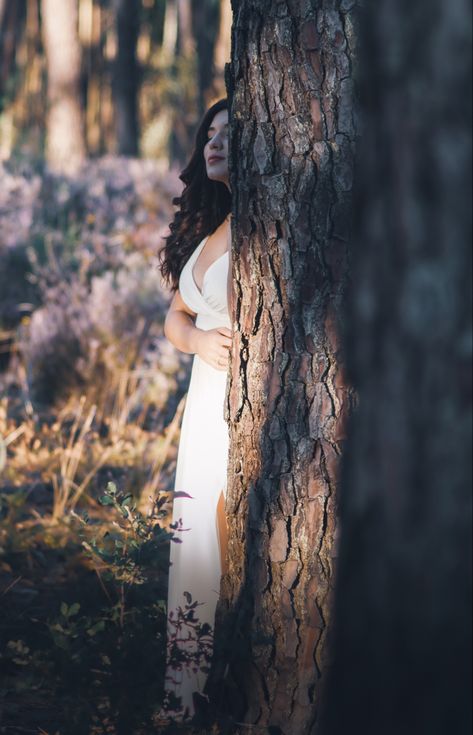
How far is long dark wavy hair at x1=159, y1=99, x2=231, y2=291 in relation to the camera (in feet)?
10.6

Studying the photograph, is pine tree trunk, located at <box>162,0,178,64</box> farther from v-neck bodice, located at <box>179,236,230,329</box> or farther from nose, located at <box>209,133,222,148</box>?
v-neck bodice, located at <box>179,236,230,329</box>

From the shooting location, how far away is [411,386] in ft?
4.12

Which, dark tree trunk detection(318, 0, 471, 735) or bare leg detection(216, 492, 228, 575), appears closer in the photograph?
dark tree trunk detection(318, 0, 471, 735)

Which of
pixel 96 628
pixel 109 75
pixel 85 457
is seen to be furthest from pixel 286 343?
pixel 109 75

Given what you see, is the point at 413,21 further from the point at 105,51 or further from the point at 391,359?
the point at 105,51

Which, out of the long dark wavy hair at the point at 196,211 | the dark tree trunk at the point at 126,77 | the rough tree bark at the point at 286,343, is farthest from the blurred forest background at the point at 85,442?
the dark tree trunk at the point at 126,77

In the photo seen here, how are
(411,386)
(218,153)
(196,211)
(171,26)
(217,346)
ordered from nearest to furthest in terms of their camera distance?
1. (411,386)
2. (217,346)
3. (218,153)
4. (196,211)
5. (171,26)

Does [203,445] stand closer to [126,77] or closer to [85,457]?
[85,457]

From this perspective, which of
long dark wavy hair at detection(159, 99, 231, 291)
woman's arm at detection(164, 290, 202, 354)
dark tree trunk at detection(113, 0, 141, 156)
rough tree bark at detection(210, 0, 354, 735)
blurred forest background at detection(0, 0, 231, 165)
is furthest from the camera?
dark tree trunk at detection(113, 0, 141, 156)

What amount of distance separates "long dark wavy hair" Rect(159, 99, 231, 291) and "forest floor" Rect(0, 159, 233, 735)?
2.91 feet

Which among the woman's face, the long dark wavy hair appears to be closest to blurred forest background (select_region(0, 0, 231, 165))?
the long dark wavy hair

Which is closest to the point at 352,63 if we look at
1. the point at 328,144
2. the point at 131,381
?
the point at 328,144

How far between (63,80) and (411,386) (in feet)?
53.7

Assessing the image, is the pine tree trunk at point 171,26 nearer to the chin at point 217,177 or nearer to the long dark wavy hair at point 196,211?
the long dark wavy hair at point 196,211
